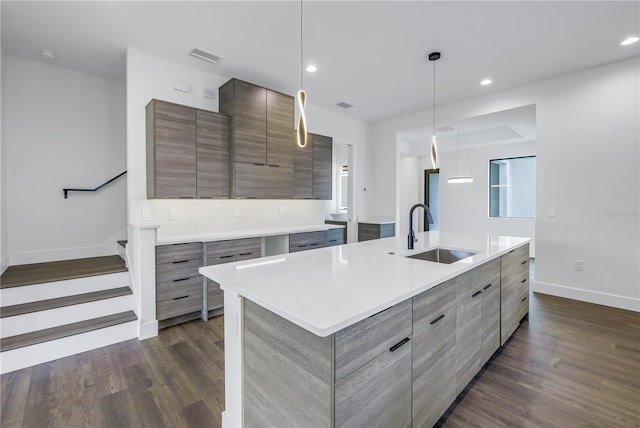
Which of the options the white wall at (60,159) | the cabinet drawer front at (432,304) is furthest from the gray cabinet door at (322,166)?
the cabinet drawer front at (432,304)

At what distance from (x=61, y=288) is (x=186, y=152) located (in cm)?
183

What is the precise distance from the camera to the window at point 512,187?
6.66 m

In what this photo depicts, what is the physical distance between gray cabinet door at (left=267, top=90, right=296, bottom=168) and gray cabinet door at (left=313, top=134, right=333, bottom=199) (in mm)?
601

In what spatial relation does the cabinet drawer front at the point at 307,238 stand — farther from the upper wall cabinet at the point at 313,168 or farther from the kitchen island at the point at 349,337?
the kitchen island at the point at 349,337

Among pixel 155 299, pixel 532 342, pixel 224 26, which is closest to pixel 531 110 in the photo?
pixel 532 342

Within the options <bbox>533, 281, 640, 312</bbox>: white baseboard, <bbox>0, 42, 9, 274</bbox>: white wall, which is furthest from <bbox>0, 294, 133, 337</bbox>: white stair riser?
<bbox>533, 281, 640, 312</bbox>: white baseboard

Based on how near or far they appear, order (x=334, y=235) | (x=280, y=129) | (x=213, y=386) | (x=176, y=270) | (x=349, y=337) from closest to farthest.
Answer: (x=349, y=337), (x=213, y=386), (x=176, y=270), (x=280, y=129), (x=334, y=235)

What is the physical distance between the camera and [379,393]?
1193 millimetres

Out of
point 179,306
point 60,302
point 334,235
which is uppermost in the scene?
point 334,235

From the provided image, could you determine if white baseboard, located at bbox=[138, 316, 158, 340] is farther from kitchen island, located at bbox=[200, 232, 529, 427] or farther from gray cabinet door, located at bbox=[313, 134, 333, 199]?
gray cabinet door, located at bbox=[313, 134, 333, 199]

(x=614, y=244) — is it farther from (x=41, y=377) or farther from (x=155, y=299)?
(x=41, y=377)

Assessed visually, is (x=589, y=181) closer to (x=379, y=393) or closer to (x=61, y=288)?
(x=379, y=393)

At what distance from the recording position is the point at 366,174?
6137 mm

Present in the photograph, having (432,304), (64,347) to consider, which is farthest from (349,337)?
(64,347)
